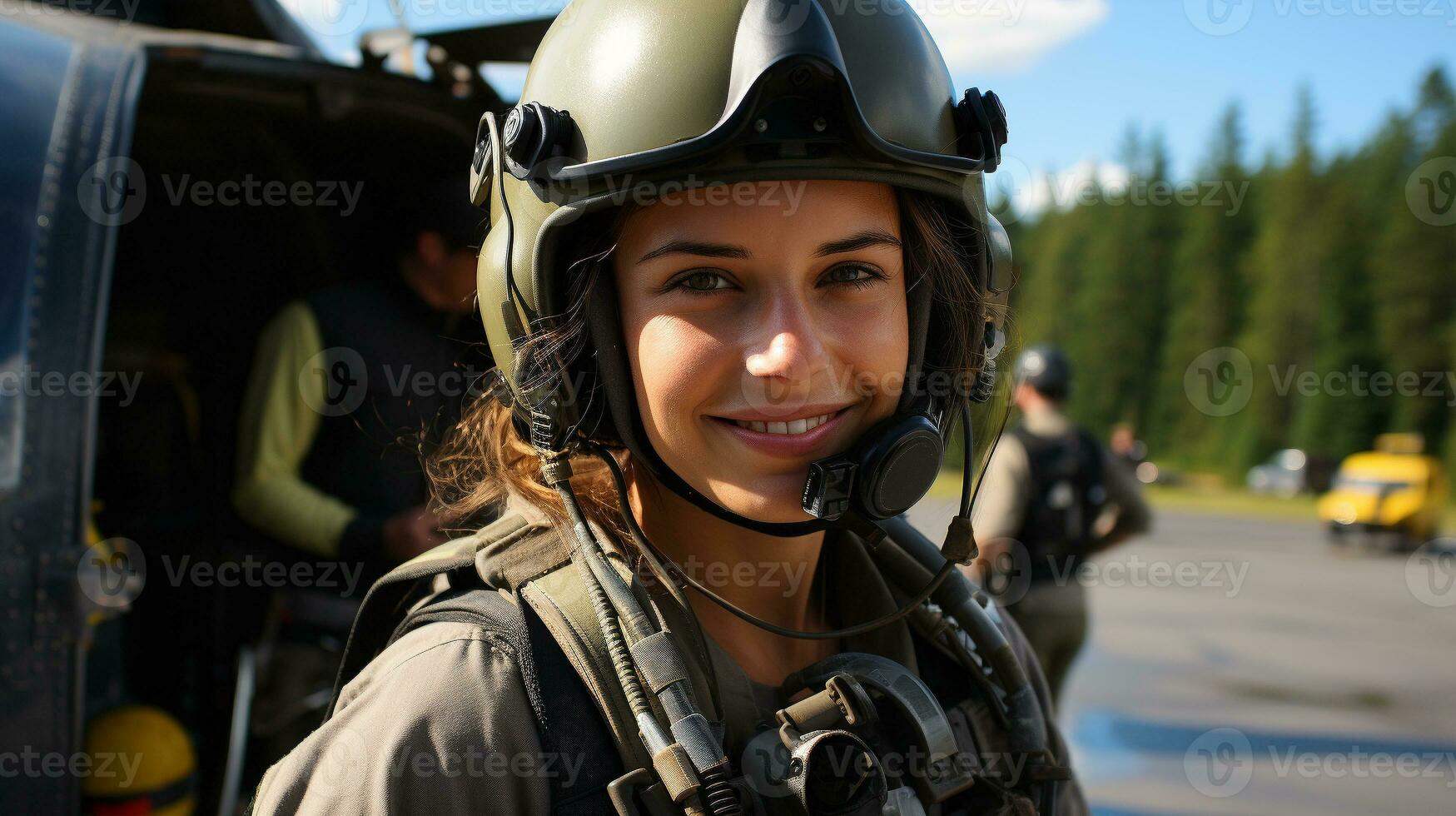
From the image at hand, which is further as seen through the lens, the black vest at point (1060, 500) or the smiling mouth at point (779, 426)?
the black vest at point (1060, 500)

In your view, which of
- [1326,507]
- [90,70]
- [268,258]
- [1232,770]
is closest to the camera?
[90,70]

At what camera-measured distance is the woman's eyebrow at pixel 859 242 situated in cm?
136

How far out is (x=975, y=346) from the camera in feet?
5.37

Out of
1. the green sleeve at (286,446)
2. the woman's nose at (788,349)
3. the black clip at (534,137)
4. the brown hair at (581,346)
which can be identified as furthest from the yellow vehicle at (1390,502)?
the black clip at (534,137)

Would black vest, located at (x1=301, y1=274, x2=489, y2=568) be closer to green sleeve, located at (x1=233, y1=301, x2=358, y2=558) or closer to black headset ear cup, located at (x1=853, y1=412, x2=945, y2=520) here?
green sleeve, located at (x1=233, y1=301, x2=358, y2=558)

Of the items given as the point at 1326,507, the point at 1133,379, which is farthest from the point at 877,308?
the point at 1133,379

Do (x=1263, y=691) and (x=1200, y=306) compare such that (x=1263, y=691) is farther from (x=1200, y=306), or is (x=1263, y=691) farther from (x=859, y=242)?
(x=1200, y=306)

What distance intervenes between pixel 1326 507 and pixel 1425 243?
19.9 meters

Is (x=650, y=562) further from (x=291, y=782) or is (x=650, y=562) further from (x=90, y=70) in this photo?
(x=90, y=70)

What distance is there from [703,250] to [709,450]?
0.82ft

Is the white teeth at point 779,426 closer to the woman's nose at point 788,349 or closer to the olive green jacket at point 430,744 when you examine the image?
the woman's nose at point 788,349

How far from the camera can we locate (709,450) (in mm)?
1374

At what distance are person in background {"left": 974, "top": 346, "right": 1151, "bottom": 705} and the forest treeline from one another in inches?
773

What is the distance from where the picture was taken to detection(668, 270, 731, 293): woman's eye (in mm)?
1355
